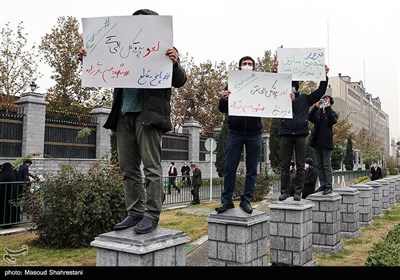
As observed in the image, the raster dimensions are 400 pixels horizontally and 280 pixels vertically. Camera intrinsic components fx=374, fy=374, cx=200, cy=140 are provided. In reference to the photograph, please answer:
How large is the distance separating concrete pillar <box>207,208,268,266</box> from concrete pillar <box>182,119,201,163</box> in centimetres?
2388

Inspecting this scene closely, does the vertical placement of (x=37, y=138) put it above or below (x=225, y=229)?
above

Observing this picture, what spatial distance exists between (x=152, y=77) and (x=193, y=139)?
83.8ft

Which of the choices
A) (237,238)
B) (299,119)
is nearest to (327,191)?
(299,119)

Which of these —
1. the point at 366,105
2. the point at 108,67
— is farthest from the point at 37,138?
the point at 366,105

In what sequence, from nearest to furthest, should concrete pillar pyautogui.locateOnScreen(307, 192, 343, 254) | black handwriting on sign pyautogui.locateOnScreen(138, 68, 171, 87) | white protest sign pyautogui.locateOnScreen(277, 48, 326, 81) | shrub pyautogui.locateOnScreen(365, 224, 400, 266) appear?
black handwriting on sign pyautogui.locateOnScreen(138, 68, 171, 87)
shrub pyautogui.locateOnScreen(365, 224, 400, 266)
white protest sign pyautogui.locateOnScreen(277, 48, 326, 81)
concrete pillar pyautogui.locateOnScreen(307, 192, 343, 254)

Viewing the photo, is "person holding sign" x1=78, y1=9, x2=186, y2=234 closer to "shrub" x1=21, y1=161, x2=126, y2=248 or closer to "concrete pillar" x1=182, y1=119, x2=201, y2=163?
"shrub" x1=21, y1=161, x2=126, y2=248

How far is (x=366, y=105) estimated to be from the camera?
11912cm

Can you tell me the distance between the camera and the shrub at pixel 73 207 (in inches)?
287

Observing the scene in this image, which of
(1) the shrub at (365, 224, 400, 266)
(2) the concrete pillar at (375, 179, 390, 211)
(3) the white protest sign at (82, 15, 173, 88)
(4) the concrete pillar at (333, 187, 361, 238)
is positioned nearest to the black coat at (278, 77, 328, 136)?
(1) the shrub at (365, 224, 400, 266)

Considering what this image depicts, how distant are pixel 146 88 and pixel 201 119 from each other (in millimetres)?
33767

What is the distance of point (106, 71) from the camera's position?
3.42 m

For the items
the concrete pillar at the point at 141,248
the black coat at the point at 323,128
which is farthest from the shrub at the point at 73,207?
the concrete pillar at the point at 141,248

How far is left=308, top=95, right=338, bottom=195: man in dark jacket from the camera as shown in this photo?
7.30 metres
